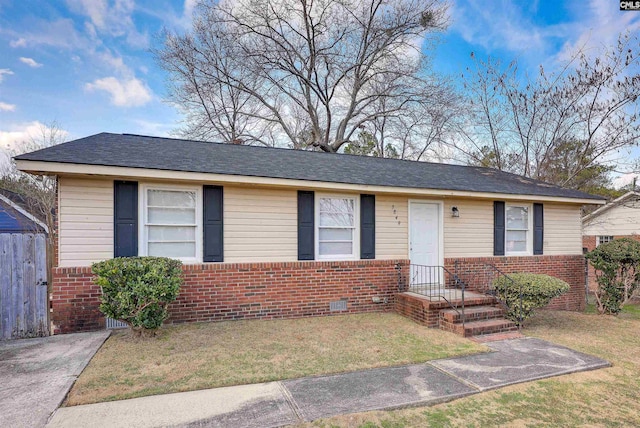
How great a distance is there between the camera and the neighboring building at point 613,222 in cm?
1406

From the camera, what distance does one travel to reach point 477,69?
1523 centimetres

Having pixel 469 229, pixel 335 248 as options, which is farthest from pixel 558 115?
pixel 335 248

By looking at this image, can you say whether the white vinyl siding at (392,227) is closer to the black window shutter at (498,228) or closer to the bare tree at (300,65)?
the black window shutter at (498,228)

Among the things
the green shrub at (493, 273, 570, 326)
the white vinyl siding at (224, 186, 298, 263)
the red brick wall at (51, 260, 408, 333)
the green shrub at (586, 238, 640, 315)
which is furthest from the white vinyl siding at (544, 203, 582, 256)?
the white vinyl siding at (224, 186, 298, 263)

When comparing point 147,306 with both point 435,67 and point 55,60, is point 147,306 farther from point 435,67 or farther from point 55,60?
point 435,67

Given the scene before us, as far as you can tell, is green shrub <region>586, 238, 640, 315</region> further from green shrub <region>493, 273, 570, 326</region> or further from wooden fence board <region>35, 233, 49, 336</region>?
wooden fence board <region>35, 233, 49, 336</region>

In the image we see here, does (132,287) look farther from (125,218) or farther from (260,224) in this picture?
(260,224)

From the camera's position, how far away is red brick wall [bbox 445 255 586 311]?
822 centimetres

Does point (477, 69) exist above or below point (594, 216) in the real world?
above

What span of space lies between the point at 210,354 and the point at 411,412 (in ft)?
8.97

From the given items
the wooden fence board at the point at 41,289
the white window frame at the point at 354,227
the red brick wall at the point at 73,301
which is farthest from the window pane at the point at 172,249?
the white window frame at the point at 354,227

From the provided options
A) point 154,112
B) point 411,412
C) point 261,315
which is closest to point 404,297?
point 261,315

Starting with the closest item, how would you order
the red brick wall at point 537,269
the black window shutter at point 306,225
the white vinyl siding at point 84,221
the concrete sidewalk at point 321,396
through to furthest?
1. the concrete sidewalk at point 321,396
2. the white vinyl siding at point 84,221
3. the black window shutter at point 306,225
4. the red brick wall at point 537,269

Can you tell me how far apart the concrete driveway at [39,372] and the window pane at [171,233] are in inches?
68.4
